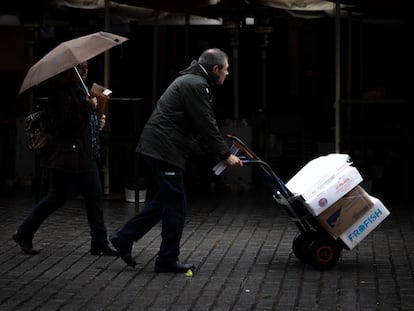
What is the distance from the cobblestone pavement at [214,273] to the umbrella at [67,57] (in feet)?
5.08

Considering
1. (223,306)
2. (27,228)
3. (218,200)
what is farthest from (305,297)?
(218,200)

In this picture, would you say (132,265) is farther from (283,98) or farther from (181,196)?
(283,98)

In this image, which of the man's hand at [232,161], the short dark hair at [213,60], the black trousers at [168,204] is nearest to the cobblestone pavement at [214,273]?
the black trousers at [168,204]

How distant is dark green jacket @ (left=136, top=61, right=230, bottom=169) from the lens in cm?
907

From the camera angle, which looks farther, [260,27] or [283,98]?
[283,98]

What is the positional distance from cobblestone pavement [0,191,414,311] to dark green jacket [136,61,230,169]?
986 mm

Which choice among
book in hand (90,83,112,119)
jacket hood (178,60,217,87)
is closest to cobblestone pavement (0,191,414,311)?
book in hand (90,83,112,119)

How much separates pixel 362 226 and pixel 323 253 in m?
0.39

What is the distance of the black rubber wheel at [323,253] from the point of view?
31.1 ft

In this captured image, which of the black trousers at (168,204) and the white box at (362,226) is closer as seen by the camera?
the black trousers at (168,204)

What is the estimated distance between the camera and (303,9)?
14930mm

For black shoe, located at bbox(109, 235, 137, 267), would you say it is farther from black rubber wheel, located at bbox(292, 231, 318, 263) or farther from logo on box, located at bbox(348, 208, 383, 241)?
logo on box, located at bbox(348, 208, 383, 241)

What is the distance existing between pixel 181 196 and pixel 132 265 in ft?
2.44

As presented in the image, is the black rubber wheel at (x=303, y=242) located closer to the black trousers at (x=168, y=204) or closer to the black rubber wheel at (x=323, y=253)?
the black rubber wheel at (x=323, y=253)
